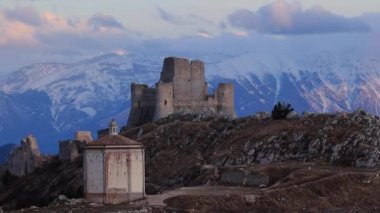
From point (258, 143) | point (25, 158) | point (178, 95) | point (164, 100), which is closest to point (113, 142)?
point (258, 143)

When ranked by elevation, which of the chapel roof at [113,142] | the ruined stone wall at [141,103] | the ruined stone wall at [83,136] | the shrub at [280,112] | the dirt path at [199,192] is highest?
the ruined stone wall at [141,103]

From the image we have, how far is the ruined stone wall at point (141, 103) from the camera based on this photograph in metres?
123

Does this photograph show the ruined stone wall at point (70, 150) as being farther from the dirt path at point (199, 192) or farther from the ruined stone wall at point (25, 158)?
the dirt path at point (199, 192)

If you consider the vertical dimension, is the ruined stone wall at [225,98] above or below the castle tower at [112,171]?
above

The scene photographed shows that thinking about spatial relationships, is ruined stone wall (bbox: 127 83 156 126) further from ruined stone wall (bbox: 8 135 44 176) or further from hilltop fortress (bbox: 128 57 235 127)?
ruined stone wall (bbox: 8 135 44 176)

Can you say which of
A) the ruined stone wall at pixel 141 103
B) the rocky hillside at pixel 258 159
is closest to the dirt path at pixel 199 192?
the rocky hillside at pixel 258 159

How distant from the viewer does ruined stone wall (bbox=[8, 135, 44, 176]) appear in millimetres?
119000

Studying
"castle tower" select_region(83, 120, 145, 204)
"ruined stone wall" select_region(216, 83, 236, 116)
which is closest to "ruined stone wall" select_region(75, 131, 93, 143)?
"ruined stone wall" select_region(216, 83, 236, 116)

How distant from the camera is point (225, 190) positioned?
230ft

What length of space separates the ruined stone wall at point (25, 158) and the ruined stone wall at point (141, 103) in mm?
12166

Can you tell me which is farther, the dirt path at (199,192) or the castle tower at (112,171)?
the castle tower at (112,171)

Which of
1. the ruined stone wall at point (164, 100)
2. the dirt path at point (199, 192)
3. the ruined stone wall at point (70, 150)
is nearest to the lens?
the dirt path at point (199, 192)

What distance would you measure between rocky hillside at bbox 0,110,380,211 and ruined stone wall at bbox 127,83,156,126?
33.6 ft

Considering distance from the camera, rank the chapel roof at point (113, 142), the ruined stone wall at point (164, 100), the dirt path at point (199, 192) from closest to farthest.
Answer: the dirt path at point (199, 192) < the chapel roof at point (113, 142) < the ruined stone wall at point (164, 100)
